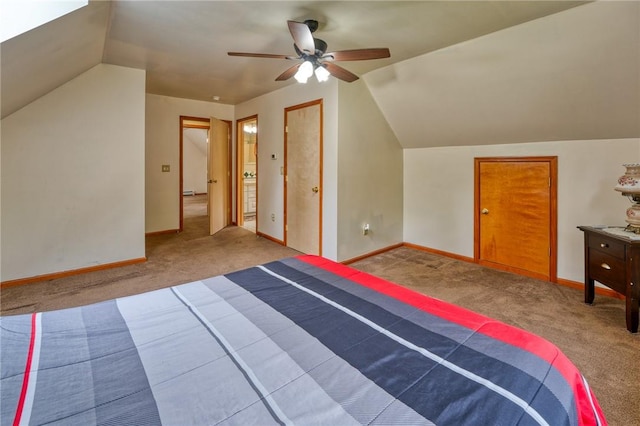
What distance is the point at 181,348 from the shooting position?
3.61ft

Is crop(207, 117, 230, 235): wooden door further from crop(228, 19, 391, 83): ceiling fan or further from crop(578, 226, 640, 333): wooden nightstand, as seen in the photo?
crop(578, 226, 640, 333): wooden nightstand

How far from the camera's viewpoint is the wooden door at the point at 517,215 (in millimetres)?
3580

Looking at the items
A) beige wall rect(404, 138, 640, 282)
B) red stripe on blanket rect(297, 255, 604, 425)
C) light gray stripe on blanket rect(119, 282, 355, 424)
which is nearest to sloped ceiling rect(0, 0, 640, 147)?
beige wall rect(404, 138, 640, 282)

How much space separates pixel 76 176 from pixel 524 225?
17.3 ft

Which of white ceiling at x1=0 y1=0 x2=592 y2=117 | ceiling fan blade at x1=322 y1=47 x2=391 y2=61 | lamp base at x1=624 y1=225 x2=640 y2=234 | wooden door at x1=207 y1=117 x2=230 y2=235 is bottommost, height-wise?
lamp base at x1=624 y1=225 x2=640 y2=234

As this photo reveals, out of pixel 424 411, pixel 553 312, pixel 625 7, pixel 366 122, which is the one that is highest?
pixel 625 7

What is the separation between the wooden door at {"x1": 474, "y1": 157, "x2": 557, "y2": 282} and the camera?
11.7 feet

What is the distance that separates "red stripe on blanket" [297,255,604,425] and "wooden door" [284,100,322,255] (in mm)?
2514

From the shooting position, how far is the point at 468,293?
324cm

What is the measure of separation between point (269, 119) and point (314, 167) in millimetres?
1464

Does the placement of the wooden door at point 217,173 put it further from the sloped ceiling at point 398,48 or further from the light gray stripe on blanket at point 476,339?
the light gray stripe on blanket at point 476,339

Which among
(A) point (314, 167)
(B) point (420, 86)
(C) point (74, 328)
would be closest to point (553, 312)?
(B) point (420, 86)

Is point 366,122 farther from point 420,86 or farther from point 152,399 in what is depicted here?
point 152,399

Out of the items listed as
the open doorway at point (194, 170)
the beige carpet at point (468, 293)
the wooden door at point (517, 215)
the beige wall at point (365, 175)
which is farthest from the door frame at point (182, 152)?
the wooden door at point (517, 215)
